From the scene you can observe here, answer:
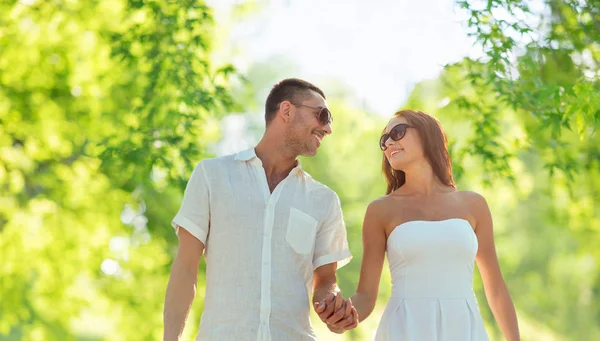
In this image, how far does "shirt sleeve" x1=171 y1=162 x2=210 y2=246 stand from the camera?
4176 mm

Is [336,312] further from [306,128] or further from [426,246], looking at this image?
[306,128]

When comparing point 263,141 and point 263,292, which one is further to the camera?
point 263,141

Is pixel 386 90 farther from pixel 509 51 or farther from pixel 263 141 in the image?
pixel 263 141

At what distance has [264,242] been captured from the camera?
163 inches

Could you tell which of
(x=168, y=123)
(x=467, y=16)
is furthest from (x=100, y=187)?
(x=467, y=16)

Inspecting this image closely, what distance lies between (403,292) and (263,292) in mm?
825

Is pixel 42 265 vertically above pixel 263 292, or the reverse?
pixel 42 265

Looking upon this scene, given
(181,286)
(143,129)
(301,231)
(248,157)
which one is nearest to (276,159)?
(248,157)

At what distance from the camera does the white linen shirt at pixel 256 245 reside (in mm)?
4066

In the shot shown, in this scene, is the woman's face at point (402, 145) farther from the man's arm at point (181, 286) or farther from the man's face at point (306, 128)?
the man's arm at point (181, 286)

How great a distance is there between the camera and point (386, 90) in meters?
18.6

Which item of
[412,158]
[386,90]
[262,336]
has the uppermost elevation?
[386,90]

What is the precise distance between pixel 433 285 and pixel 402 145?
753 millimetres

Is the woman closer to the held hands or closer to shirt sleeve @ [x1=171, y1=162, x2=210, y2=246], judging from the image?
the held hands
